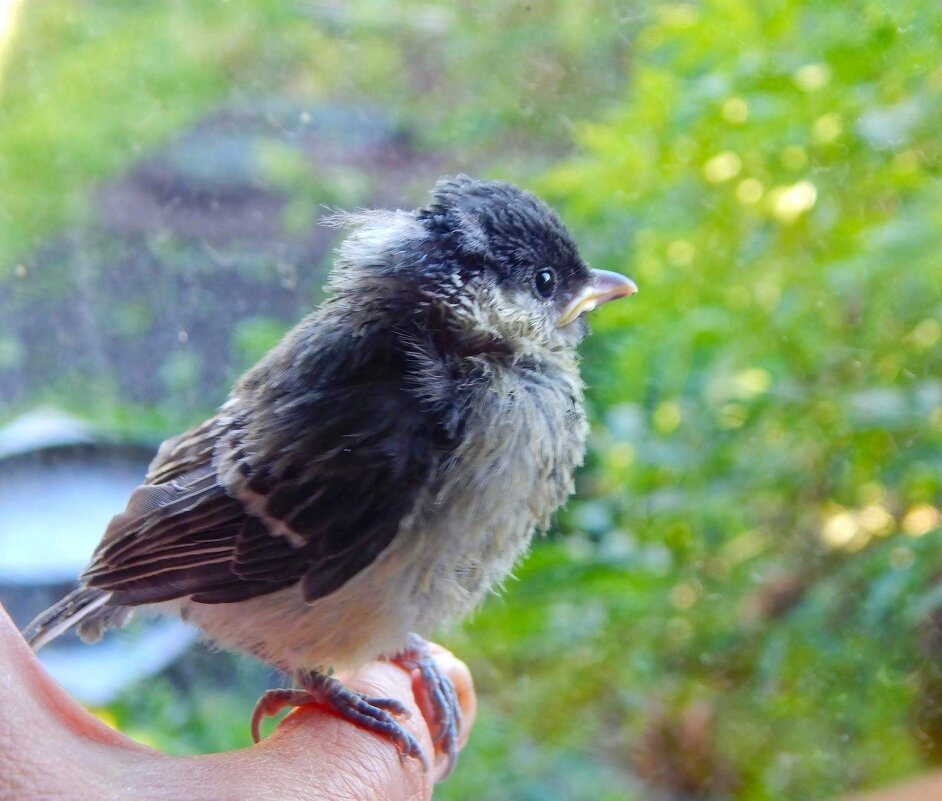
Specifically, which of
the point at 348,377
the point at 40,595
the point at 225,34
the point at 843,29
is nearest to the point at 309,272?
the point at 225,34

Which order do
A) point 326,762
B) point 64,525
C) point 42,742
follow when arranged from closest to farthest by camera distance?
point 42,742, point 326,762, point 64,525

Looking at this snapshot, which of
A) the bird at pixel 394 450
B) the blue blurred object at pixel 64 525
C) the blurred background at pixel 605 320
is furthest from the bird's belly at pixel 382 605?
the blue blurred object at pixel 64 525

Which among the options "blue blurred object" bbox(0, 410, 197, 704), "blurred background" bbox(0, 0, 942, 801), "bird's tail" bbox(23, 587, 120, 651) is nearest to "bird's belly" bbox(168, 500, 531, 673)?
"bird's tail" bbox(23, 587, 120, 651)

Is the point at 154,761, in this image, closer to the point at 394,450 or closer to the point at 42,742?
the point at 42,742

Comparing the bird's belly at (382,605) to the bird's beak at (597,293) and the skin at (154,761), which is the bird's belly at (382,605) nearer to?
the skin at (154,761)

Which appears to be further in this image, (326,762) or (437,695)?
(437,695)

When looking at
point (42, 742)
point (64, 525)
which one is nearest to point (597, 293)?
point (42, 742)

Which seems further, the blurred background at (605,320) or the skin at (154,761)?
the blurred background at (605,320)
